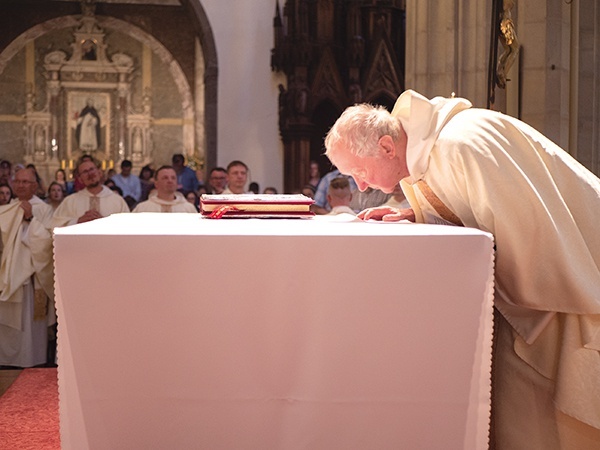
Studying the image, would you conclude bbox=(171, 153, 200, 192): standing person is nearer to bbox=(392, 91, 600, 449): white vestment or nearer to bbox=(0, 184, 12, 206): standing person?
bbox=(0, 184, 12, 206): standing person

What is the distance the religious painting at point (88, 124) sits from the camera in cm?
2100

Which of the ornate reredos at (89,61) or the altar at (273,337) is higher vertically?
the ornate reredos at (89,61)

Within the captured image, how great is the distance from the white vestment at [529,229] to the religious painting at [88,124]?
18869 mm

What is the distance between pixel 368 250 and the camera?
2.40m

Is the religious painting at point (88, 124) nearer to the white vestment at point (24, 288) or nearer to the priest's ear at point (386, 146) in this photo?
the white vestment at point (24, 288)

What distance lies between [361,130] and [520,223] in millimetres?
620

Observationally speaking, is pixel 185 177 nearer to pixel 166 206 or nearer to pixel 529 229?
pixel 166 206

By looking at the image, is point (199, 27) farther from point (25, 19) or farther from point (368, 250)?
point (368, 250)

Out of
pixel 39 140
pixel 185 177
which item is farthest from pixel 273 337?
pixel 39 140

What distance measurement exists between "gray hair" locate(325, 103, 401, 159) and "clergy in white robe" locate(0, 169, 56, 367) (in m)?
5.69

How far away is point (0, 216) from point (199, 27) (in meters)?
7.67

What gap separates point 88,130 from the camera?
21031 mm

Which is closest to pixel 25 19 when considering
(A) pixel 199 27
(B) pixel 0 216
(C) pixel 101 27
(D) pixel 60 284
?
(C) pixel 101 27

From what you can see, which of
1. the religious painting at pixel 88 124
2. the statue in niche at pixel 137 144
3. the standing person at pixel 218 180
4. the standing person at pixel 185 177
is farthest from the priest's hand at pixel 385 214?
the religious painting at pixel 88 124
